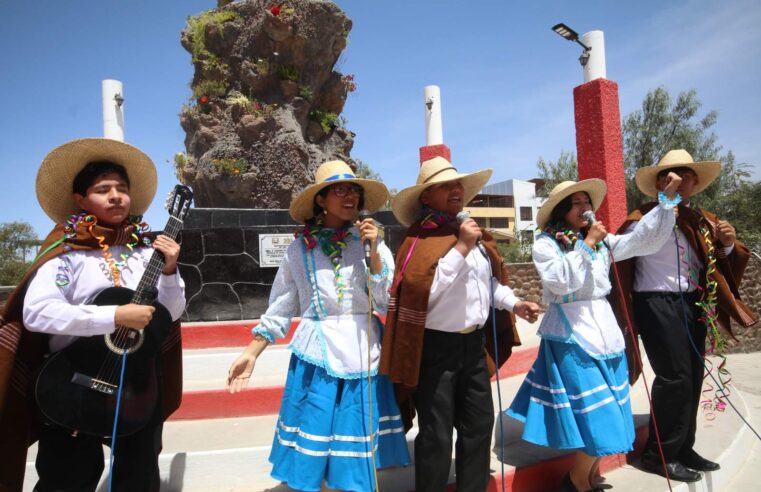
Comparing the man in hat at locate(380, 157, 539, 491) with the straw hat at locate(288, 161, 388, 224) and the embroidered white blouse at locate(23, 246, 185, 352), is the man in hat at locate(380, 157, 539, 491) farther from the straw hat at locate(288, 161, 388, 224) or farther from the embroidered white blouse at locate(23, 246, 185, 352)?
the embroidered white blouse at locate(23, 246, 185, 352)

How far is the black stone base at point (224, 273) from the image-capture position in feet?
20.8

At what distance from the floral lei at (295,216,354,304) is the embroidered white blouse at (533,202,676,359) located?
121cm

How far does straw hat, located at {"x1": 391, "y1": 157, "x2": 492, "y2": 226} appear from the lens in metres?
2.56

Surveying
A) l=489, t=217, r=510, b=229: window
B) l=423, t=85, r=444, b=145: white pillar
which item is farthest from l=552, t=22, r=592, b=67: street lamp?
l=489, t=217, r=510, b=229: window

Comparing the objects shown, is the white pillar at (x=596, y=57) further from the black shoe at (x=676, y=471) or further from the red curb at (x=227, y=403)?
the red curb at (x=227, y=403)

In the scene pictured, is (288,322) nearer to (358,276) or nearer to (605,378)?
(358,276)

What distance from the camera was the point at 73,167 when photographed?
2.24 m

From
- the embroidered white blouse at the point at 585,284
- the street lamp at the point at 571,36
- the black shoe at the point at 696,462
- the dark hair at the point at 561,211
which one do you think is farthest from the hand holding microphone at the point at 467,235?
the street lamp at the point at 571,36

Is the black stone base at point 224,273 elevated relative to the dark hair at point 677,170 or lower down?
lower down

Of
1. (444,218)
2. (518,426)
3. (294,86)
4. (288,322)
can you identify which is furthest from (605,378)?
(294,86)

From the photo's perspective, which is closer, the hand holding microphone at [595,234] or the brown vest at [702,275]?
the hand holding microphone at [595,234]

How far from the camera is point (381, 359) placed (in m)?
2.40

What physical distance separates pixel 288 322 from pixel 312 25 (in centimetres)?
858

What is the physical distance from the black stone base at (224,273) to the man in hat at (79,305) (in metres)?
4.03
